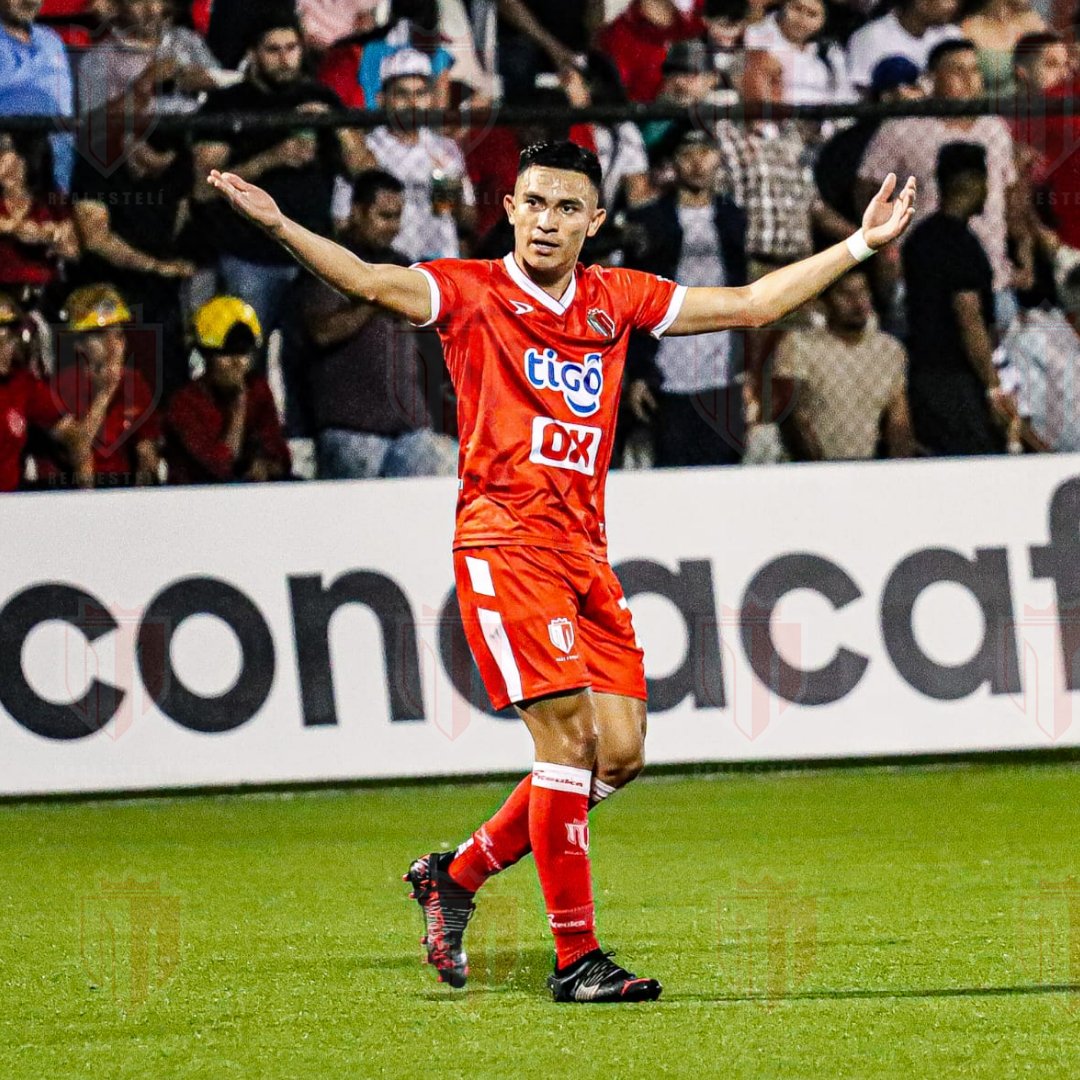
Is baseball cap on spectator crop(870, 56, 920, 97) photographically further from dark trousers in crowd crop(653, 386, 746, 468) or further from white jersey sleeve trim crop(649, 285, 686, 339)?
white jersey sleeve trim crop(649, 285, 686, 339)

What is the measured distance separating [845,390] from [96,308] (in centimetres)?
362

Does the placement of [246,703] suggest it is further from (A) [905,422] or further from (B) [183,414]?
(A) [905,422]

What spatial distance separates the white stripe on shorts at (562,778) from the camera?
4.93 meters

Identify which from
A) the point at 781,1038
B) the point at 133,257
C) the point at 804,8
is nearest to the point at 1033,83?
the point at 804,8

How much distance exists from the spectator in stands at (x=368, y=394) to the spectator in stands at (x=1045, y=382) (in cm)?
291

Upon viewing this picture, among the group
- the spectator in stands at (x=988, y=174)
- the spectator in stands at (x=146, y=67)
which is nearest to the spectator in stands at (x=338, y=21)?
the spectator in stands at (x=146, y=67)

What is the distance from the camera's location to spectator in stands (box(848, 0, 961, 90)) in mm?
11023

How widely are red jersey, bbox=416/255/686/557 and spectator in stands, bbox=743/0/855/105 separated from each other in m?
6.20

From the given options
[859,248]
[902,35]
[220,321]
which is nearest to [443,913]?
[859,248]

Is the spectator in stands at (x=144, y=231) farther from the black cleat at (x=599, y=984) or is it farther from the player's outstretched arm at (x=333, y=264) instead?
the black cleat at (x=599, y=984)

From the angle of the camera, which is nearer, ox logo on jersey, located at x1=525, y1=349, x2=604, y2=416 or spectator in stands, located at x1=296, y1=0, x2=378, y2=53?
ox logo on jersey, located at x1=525, y1=349, x2=604, y2=416

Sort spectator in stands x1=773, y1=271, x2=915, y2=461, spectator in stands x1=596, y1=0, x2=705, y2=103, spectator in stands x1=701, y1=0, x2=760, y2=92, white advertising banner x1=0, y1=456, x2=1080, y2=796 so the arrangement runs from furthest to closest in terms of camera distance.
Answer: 1. spectator in stands x1=596, y1=0, x2=705, y2=103
2. spectator in stands x1=701, y1=0, x2=760, y2=92
3. spectator in stands x1=773, y1=271, x2=915, y2=461
4. white advertising banner x1=0, y1=456, x2=1080, y2=796

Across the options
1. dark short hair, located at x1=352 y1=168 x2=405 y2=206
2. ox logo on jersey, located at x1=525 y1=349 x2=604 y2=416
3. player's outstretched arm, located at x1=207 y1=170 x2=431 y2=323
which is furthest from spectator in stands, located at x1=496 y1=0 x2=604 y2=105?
player's outstretched arm, located at x1=207 y1=170 x2=431 y2=323

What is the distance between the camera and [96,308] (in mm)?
9328
